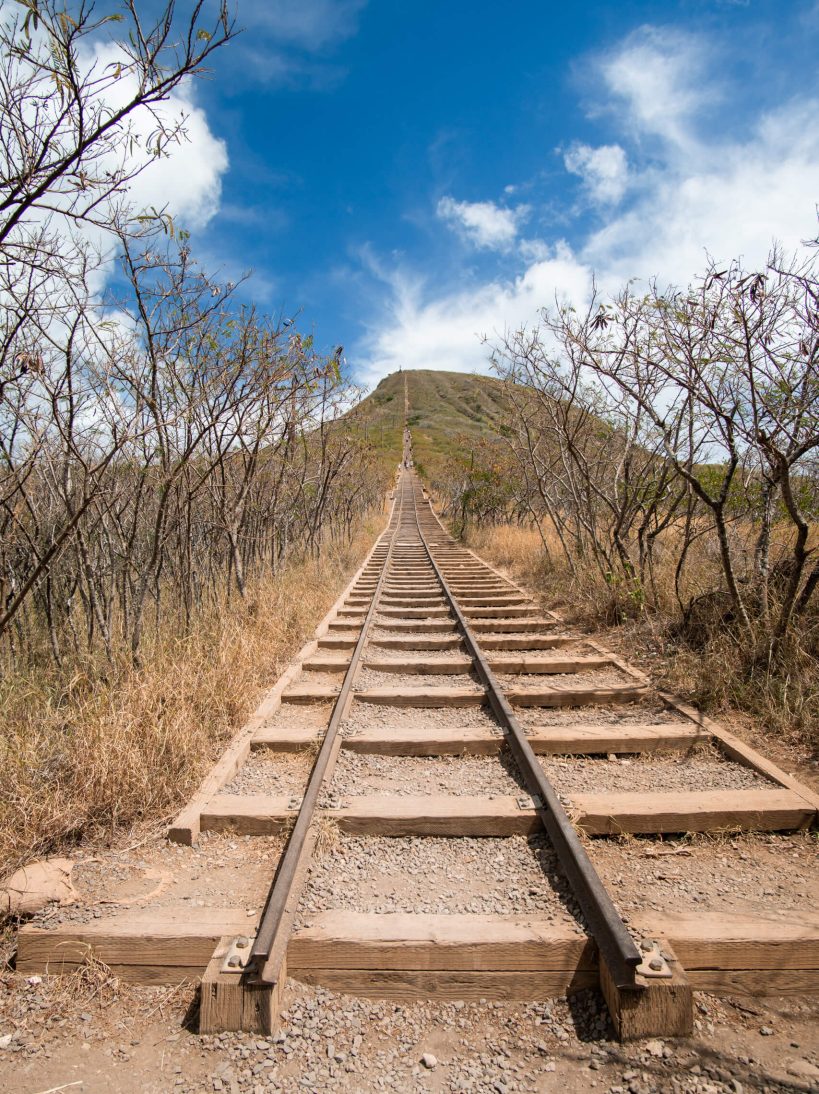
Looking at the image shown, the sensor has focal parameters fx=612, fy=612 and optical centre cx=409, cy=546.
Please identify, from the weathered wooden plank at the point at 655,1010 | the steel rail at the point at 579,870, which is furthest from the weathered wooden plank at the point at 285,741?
the weathered wooden plank at the point at 655,1010

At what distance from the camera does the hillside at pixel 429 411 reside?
7175 cm

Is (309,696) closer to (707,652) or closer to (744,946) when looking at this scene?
(707,652)

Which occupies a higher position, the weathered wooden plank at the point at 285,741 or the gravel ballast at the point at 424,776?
the weathered wooden plank at the point at 285,741

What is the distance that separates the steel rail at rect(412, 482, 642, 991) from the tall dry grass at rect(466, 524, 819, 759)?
5.50 ft

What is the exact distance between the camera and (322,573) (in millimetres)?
11312

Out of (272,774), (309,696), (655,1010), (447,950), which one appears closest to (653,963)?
(655,1010)

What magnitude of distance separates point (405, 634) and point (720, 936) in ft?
17.7

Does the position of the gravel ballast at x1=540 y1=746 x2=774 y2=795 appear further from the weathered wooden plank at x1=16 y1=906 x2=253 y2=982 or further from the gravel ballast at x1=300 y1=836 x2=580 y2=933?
the weathered wooden plank at x1=16 y1=906 x2=253 y2=982

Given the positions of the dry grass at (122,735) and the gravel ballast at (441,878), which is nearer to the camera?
the gravel ballast at (441,878)

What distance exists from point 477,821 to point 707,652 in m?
2.94

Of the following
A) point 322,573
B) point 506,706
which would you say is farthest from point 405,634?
point 322,573

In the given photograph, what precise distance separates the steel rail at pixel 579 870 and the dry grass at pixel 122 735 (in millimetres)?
1957

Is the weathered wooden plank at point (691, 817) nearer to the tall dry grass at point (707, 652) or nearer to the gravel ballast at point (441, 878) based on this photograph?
the gravel ballast at point (441, 878)

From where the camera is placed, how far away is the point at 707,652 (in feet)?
16.7
